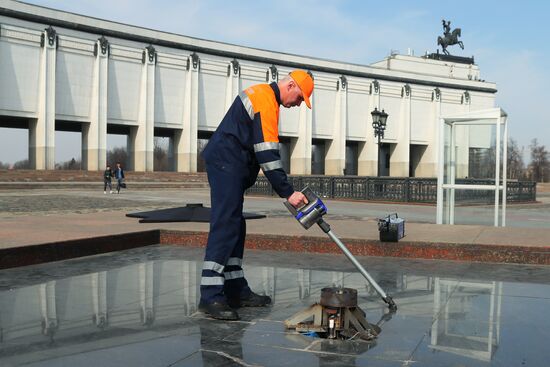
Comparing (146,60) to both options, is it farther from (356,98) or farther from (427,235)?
(427,235)

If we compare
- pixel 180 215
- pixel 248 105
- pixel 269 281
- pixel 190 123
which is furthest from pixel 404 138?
pixel 248 105

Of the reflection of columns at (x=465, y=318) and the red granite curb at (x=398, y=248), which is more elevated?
the red granite curb at (x=398, y=248)

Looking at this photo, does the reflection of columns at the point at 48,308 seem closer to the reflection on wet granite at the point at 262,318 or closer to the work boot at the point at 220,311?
the reflection on wet granite at the point at 262,318

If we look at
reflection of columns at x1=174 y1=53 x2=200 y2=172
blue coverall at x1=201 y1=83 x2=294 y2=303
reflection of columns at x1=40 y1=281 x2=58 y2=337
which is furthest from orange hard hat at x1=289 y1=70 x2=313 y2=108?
reflection of columns at x1=174 y1=53 x2=200 y2=172

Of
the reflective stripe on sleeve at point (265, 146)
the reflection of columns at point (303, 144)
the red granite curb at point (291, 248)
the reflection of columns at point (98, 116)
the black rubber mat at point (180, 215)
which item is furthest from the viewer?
the reflection of columns at point (303, 144)

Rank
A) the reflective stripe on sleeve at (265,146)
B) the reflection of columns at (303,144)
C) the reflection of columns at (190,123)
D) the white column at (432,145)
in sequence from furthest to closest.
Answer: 1. the white column at (432,145)
2. the reflection of columns at (303,144)
3. the reflection of columns at (190,123)
4. the reflective stripe on sleeve at (265,146)

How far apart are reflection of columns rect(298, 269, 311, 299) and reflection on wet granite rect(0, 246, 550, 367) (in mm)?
19

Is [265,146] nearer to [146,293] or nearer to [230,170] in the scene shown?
[230,170]

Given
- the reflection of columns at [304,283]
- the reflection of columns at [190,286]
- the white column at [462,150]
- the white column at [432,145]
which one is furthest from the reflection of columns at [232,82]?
the reflection of columns at [304,283]

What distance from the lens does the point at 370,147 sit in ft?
236

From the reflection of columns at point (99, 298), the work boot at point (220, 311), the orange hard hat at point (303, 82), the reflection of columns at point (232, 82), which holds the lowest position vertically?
the reflection of columns at point (99, 298)

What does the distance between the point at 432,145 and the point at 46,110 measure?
50.5 m

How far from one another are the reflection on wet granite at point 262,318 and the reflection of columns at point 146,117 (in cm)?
4914

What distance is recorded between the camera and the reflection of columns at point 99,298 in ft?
13.1
